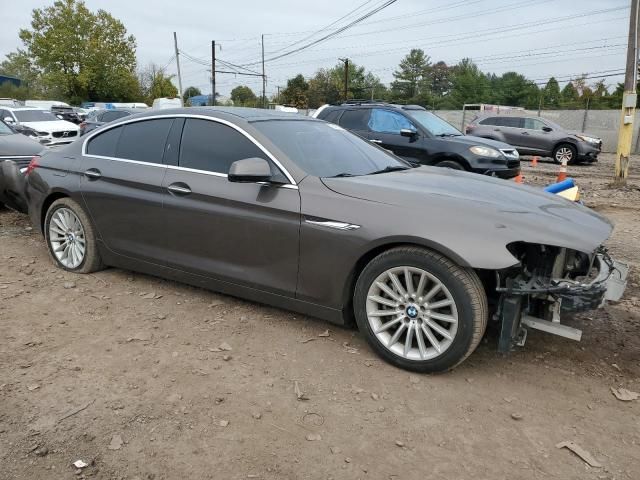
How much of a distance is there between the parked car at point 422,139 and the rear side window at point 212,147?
482 cm

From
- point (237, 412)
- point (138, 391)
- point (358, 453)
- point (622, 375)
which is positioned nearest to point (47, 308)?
point (138, 391)

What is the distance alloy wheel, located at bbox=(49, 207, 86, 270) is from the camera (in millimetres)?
4750

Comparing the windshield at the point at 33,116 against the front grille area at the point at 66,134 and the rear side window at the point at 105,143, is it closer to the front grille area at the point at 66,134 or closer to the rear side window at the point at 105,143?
the front grille area at the point at 66,134

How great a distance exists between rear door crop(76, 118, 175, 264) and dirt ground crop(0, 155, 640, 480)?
545 mm

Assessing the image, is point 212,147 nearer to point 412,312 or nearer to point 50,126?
point 412,312

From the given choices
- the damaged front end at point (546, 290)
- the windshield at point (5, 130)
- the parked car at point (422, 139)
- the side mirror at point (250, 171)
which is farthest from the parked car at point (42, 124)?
the damaged front end at point (546, 290)

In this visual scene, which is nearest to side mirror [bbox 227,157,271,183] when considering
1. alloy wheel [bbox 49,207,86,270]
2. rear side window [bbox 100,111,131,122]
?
alloy wheel [bbox 49,207,86,270]

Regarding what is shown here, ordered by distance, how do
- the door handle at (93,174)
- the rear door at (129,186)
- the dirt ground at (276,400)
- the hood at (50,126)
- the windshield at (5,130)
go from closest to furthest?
the dirt ground at (276,400), the rear door at (129,186), the door handle at (93,174), the windshield at (5,130), the hood at (50,126)

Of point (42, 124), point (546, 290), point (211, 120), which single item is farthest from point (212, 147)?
point (42, 124)

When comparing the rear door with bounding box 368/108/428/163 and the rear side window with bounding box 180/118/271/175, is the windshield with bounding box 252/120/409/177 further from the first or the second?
the rear door with bounding box 368/108/428/163

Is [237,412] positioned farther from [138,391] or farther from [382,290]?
[382,290]

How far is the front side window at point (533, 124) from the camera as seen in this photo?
18703mm

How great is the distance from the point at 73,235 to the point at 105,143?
89 centimetres

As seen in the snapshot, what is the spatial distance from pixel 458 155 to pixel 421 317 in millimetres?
5948
